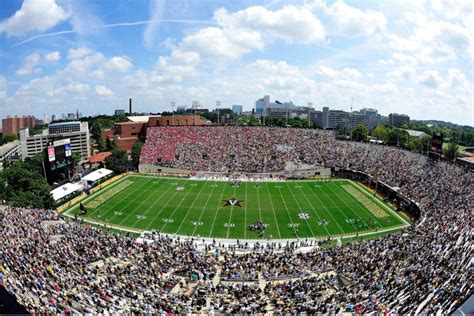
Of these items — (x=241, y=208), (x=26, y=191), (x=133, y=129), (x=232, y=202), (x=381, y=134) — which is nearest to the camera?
(x=26, y=191)

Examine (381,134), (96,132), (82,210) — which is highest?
(381,134)

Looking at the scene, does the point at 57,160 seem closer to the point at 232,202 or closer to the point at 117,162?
the point at 117,162

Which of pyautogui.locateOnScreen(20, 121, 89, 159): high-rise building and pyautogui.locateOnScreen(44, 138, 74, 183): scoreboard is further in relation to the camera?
pyautogui.locateOnScreen(20, 121, 89, 159): high-rise building

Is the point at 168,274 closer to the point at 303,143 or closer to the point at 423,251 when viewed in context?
the point at 423,251

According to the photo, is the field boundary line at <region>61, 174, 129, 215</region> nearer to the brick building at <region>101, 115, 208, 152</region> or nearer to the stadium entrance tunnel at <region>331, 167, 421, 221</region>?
the brick building at <region>101, 115, 208, 152</region>

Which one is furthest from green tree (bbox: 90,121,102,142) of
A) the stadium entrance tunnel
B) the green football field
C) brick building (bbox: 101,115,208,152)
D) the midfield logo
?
the stadium entrance tunnel

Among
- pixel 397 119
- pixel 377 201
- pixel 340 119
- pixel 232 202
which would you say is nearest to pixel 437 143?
pixel 377 201
